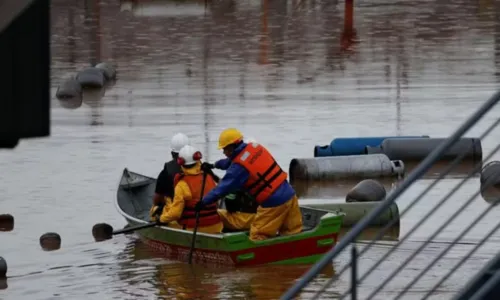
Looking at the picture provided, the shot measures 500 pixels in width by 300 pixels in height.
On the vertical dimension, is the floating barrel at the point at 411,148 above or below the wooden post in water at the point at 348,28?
below

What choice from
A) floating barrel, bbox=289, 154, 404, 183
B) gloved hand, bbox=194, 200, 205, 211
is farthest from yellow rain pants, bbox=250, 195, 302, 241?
floating barrel, bbox=289, 154, 404, 183

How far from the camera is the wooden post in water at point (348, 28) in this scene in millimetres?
38172

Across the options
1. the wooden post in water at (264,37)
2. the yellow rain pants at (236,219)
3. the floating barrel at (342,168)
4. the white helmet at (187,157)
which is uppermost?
the wooden post in water at (264,37)

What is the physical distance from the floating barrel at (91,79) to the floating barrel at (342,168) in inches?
414

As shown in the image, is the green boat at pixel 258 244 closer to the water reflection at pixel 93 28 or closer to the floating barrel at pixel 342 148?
the floating barrel at pixel 342 148

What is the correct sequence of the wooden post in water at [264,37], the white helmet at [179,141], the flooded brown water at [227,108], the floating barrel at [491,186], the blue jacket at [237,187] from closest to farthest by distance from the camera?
the blue jacket at [237,187] < the flooded brown water at [227,108] < the white helmet at [179,141] < the floating barrel at [491,186] < the wooden post in water at [264,37]

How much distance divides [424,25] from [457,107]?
47.5ft

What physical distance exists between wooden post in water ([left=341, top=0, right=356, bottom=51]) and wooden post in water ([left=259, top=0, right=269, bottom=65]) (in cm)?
211

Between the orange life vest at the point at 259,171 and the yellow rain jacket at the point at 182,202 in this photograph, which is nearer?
the orange life vest at the point at 259,171

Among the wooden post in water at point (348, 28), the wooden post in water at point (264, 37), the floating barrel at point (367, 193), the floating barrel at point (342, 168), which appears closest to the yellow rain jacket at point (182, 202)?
the floating barrel at point (367, 193)

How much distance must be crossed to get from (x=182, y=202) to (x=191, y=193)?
0.15m

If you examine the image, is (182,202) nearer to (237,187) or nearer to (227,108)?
(237,187)

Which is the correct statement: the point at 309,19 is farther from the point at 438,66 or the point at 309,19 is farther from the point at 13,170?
the point at 13,170

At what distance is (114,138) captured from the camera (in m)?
25.2
